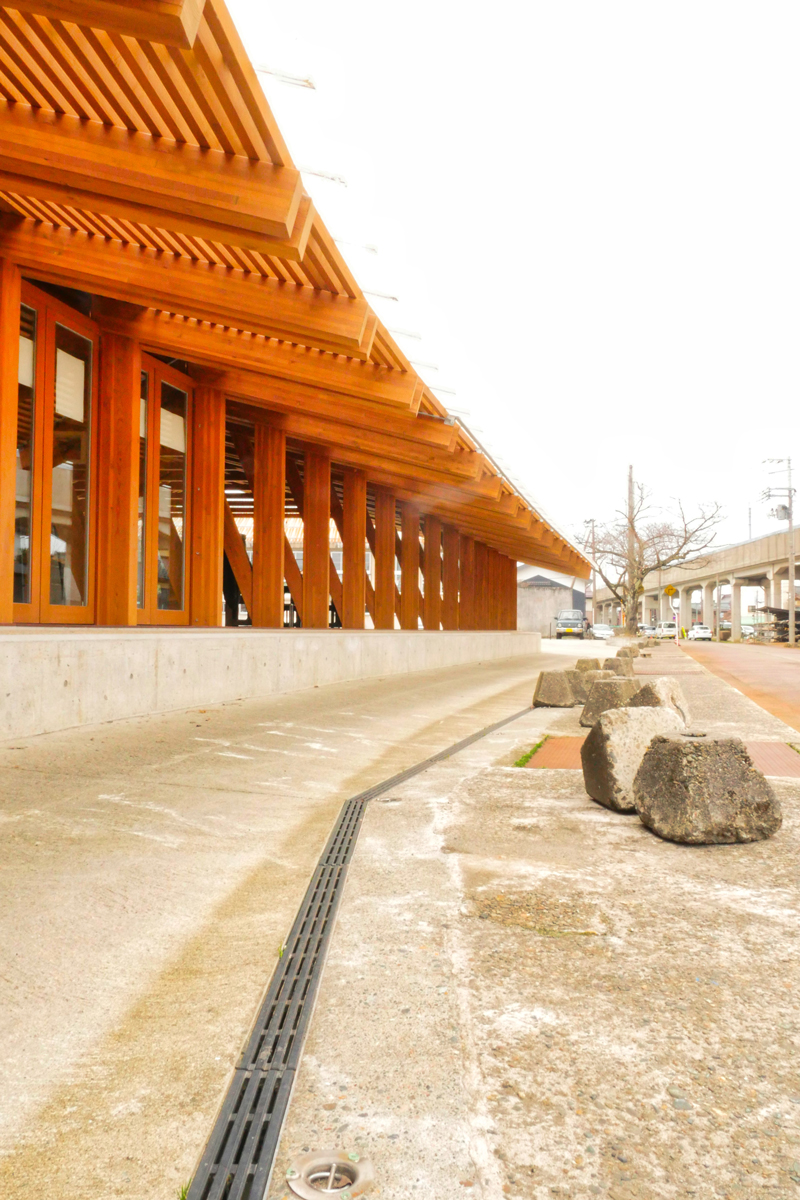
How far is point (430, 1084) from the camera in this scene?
2.06 m

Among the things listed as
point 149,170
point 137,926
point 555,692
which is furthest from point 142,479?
point 137,926

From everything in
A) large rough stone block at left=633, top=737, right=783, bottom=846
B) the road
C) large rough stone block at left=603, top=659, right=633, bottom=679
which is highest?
large rough stone block at left=603, top=659, right=633, bottom=679

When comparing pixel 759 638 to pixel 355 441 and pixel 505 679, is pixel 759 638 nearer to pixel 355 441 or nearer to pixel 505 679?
pixel 505 679

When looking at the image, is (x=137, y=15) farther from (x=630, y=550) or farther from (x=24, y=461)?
(x=630, y=550)

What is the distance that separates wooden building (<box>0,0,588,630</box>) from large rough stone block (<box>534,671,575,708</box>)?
4081mm

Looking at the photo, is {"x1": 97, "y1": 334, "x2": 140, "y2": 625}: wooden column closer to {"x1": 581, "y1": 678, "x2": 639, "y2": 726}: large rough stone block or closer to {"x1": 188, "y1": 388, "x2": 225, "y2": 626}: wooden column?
{"x1": 188, "y1": 388, "x2": 225, "y2": 626}: wooden column

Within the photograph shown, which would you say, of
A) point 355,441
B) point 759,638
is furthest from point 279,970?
point 759,638

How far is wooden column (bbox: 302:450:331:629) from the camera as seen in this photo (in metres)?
17.4

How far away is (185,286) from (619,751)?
259 inches

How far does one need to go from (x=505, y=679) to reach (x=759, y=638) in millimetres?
44637

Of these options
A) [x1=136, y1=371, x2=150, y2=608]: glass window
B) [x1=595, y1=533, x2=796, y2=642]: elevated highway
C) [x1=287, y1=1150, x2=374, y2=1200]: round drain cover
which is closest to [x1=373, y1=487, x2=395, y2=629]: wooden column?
[x1=136, y1=371, x2=150, y2=608]: glass window

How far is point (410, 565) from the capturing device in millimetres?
23500

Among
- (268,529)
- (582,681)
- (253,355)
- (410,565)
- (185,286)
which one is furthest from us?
(410,565)

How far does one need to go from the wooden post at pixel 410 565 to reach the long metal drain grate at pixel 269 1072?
64.6ft
